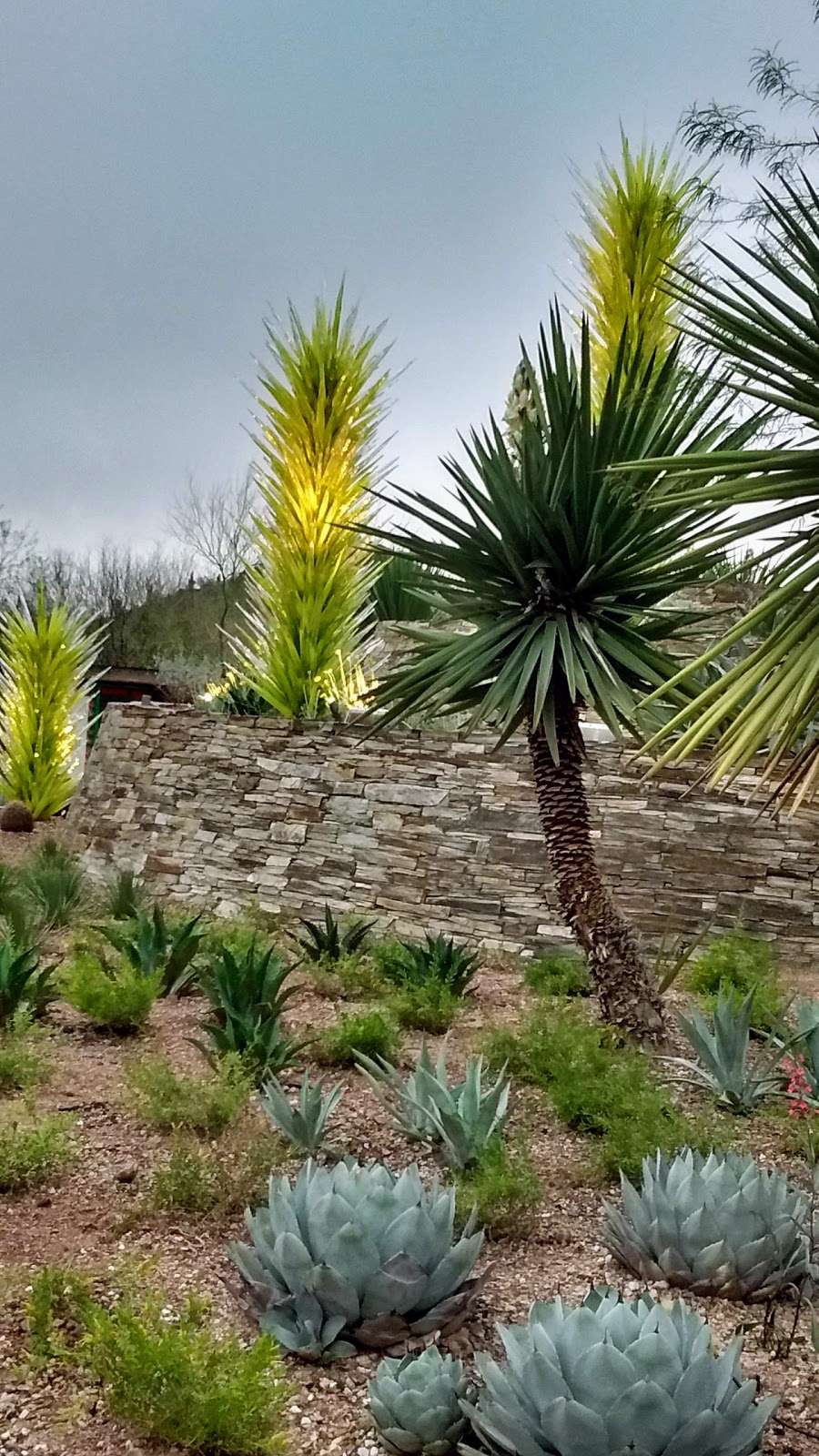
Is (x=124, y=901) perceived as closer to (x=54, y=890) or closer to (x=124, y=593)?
(x=54, y=890)

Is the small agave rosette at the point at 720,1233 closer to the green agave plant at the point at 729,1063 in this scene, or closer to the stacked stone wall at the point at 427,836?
the green agave plant at the point at 729,1063

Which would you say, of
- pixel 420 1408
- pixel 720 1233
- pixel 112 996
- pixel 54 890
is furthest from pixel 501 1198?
pixel 54 890

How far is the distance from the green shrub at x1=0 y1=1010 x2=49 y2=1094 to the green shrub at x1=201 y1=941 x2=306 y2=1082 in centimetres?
65

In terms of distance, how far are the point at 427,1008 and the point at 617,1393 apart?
120 inches

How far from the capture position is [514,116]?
22.5 feet

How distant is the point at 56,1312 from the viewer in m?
2.47

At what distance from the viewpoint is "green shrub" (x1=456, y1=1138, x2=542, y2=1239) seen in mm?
3066

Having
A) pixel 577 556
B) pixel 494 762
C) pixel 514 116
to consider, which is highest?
pixel 514 116

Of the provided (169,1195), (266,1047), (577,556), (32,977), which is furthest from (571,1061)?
(32,977)

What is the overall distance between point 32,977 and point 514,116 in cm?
614

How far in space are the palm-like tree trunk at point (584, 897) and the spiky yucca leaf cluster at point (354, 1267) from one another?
1841mm

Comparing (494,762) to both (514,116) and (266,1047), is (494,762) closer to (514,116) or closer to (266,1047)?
(266,1047)

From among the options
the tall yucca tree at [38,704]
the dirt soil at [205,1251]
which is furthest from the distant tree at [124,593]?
the dirt soil at [205,1251]

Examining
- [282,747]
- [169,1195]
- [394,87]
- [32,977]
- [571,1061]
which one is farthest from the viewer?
[282,747]
